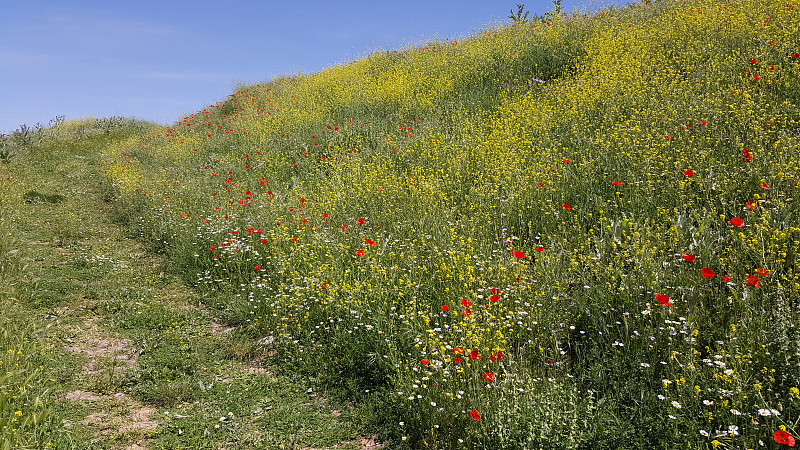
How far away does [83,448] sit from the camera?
3633mm

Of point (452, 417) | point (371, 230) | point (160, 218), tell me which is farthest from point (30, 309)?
point (452, 417)

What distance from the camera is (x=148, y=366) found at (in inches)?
198

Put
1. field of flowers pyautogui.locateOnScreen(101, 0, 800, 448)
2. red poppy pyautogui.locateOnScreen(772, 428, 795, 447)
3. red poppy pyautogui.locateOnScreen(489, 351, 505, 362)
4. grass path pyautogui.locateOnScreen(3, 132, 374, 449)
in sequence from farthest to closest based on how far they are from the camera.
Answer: grass path pyautogui.locateOnScreen(3, 132, 374, 449), red poppy pyautogui.locateOnScreen(489, 351, 505, 362), field of flowers pyautogui.locateOnScreen(101, 0, 800, 448), red poppy pyautogui.locateOnScreen(772, 428, 795, 447)

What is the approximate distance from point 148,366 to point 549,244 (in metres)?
4.72

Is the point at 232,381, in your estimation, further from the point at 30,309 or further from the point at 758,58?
the point at 758,58

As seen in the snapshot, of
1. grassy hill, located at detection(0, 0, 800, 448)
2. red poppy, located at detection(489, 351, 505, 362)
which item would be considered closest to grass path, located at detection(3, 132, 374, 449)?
grassy hill, located at detection(0, 0, 800, 448)

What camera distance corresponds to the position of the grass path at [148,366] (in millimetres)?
3990

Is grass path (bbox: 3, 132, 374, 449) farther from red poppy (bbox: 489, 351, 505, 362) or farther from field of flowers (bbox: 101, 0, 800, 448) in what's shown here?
red poppy (bbox: 489, 351, 505, 362)

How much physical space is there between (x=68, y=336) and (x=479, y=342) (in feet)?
16.1

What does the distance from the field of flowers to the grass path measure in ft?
1.27

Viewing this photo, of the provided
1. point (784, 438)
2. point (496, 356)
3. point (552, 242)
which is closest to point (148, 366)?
point (496, 356)

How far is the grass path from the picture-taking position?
3.99 metres

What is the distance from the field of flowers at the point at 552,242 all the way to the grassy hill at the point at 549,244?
3 centimetres

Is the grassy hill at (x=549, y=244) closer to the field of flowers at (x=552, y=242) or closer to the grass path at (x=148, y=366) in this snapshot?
the field of flowers at (x=552, y=242)
